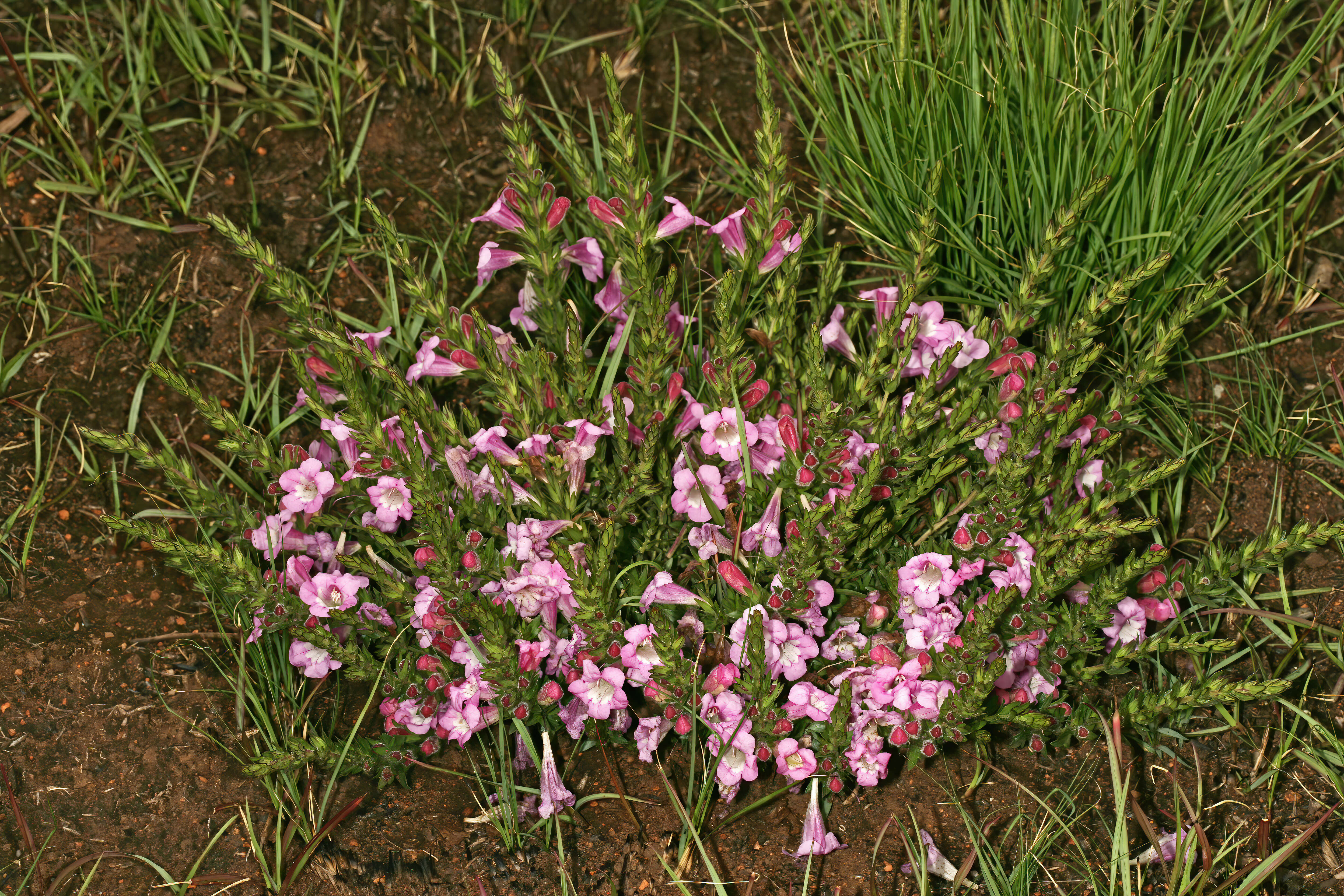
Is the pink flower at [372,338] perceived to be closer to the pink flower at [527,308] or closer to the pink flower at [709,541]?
the pink flower at [527,308]

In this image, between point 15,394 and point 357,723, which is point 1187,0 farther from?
point 15,394

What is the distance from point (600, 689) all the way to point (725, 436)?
780 mm

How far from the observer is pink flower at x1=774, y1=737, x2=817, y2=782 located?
2.82m

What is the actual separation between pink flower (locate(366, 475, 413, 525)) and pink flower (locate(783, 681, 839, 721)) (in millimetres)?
1208

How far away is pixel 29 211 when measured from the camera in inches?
161

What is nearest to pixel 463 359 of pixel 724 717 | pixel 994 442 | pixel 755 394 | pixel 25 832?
pixel 755 394

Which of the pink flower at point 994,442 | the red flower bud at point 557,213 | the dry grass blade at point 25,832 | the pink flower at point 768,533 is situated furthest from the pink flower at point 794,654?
the dry grass blade at point 25,832

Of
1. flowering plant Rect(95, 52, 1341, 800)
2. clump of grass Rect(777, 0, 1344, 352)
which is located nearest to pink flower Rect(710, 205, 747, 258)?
flowering plant Rect(95, 52, 1341, 800)

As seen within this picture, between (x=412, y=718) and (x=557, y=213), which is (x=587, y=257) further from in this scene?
(x=412, y=718)

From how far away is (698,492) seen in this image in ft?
9.91

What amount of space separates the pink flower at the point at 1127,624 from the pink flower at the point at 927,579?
0.52 meters

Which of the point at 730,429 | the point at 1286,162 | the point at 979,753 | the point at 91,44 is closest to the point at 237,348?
the point at 91,44

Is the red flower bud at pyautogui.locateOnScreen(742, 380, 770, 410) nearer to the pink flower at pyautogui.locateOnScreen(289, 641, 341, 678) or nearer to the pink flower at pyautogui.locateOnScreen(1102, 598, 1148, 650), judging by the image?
the pink flower at pyautogui.locateOnScreen(1102, 598, 1148, 650)

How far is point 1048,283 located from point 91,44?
12.7 ft
